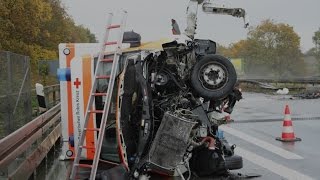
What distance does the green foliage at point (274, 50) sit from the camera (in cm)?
9762

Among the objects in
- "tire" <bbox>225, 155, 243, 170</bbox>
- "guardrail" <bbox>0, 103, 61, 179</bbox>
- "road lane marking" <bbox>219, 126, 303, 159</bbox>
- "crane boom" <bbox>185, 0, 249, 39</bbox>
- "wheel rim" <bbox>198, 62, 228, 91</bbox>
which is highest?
"crane boom" <bbox>185, 0, 249, 39</bbox>

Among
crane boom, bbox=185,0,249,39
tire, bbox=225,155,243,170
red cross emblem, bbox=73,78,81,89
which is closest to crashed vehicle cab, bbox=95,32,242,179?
tire, bbox=225,155,243,170

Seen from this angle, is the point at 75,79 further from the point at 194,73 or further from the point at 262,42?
the point at 262,42

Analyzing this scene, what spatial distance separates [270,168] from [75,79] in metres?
3.50

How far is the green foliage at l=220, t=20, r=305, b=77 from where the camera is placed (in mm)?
97625

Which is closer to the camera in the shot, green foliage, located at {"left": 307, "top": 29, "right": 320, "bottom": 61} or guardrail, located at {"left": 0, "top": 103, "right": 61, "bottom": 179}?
guardrail, located at {"left": 0, "top": 103, "right": 61, "bottom": 179}

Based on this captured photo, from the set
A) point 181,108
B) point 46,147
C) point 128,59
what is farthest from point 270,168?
point 46,147

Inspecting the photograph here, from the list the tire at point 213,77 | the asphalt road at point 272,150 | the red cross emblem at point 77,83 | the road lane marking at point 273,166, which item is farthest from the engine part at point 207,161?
the red cross emblem at point 77,83

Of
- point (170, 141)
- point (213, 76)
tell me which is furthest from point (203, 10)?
point (170, 141)

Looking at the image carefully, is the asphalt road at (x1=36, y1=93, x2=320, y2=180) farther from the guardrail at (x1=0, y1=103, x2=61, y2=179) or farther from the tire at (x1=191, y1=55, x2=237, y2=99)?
the tire at (x1=191, y1=55, x2=237, y2=99)

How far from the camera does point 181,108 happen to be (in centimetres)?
727

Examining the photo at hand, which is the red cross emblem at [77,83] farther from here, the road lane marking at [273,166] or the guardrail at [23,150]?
the road lane marking at [273,166]

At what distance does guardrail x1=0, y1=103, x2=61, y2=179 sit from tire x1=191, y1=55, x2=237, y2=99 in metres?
2.42

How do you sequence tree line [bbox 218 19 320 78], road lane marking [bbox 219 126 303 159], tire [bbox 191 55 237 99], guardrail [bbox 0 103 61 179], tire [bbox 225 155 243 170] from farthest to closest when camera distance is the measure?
tree line [bbox 218 19 320 78] → road lane marking [bbox 219 126 303 159] → tire [bbox 225 155 243 170] → tire [bbox 191 55 237 99] → guardrail [bbox 0 103 61 179]
